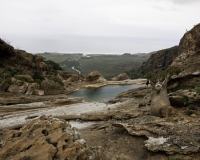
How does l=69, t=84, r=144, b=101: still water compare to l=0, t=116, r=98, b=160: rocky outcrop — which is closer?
l=0, t=116, r=98, b=160: rocky outcrop

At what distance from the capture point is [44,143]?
734cm

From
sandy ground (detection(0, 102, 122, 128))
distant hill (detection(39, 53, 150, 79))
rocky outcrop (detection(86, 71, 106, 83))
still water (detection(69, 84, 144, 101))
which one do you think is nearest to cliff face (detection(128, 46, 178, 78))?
distant hill (detection(39, 53, 150, 79))

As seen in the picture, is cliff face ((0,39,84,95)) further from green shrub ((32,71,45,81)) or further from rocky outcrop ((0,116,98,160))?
rocky outcrop ((0,116,98,160))

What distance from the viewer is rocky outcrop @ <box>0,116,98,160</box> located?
691 cm

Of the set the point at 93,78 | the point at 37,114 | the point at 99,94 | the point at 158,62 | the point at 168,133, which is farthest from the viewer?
the point at 158,62

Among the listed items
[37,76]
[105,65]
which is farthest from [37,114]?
[105,65]

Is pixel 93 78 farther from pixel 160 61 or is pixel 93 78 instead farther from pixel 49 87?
pixel 160 61

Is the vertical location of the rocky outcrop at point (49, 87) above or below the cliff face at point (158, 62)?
below

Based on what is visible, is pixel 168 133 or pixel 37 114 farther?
pixel 37 114

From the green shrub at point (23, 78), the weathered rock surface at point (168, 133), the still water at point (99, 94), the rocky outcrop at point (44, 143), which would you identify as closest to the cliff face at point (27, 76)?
the green shrub at point (23, 78)

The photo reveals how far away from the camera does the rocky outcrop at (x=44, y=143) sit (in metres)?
6.91

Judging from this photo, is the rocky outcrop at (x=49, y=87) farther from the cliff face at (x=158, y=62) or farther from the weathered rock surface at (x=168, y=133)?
the cliff face at (x=158, y=62)

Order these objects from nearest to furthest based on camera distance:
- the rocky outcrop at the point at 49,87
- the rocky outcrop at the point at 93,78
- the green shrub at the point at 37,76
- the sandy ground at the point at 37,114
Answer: the sandy ground at the point at 37,114, the rocky outcrop at the point at 49,87, the green shrub at the point at 37,76, the rocky outcrop at the point at 93,78

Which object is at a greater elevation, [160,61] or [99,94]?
[160,61]
